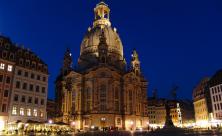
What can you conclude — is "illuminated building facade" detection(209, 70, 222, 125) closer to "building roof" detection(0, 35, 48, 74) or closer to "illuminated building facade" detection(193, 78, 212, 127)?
"illuminated building facade" detection(193, 78, 212, 127)

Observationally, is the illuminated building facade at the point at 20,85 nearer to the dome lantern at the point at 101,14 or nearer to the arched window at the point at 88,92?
the arched window at the point at 88,92

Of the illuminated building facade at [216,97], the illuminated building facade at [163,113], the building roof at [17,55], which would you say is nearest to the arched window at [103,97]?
the building roof at [17,55]

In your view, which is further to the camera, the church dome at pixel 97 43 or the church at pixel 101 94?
the church dome at pixel 97 43

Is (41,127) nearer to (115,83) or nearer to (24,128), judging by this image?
(24,128)

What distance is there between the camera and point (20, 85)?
72.2 metres

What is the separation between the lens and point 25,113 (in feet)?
235

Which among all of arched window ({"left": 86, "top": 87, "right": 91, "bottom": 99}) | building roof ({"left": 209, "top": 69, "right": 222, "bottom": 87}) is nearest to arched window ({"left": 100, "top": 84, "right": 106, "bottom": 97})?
arched window ({"left": 86, "top": 87, "right": 91, "bottom": 99})

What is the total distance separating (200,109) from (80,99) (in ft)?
208

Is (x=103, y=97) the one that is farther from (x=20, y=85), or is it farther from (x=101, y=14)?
(x=101, y=14)

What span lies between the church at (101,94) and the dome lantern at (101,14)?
1180 cm

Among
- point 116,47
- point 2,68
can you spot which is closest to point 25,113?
point 2,68

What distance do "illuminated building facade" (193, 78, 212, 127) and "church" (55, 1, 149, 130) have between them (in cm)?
2807

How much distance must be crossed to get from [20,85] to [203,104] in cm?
8971

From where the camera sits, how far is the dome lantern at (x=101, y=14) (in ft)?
452
